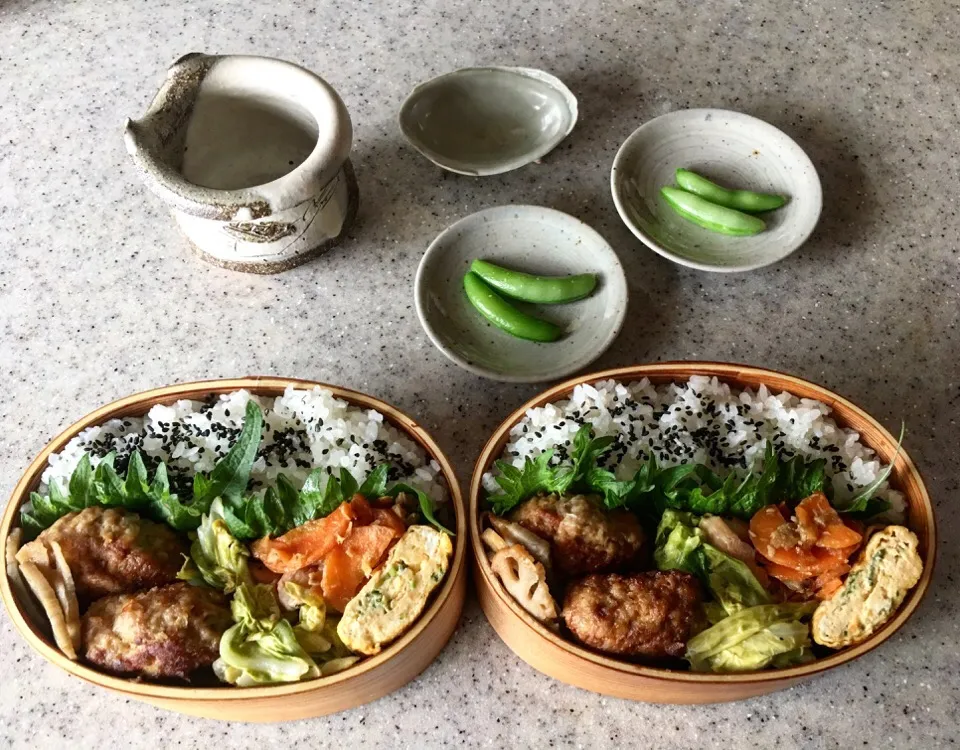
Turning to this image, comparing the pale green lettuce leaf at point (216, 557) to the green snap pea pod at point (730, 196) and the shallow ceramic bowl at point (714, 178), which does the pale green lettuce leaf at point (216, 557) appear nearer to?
the shallow ceramic bowl at point (714, 178)

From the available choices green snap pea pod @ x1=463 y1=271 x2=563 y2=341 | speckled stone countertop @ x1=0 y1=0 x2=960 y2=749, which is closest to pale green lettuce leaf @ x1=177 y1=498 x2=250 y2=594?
speckled stone countertop @ x1=0 y1=0 x2=960 y2=749

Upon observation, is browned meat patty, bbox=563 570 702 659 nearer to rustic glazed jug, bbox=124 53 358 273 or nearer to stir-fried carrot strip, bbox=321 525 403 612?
stir-fried carrot strip, bbox=321 525 403 612

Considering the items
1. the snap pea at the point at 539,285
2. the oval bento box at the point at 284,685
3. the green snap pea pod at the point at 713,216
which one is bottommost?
the oval bento box at the point at 284,685

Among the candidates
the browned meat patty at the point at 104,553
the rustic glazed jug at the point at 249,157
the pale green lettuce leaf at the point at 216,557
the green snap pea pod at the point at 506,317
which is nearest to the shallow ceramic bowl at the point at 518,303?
the green snap pea pod at the point at 506,317

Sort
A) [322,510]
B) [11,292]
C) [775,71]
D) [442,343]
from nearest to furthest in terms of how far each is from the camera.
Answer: [322,510] < [442,343] < [11,292] < [775,71]

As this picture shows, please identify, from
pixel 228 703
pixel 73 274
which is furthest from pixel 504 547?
pixel 73 274

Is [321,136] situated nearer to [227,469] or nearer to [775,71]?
[227,469]
